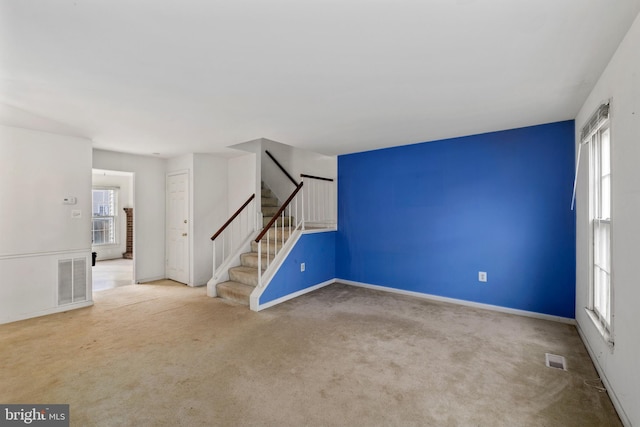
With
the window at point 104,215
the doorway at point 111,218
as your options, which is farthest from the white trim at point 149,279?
the window at point 104,215

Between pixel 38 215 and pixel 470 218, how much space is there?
222 inches

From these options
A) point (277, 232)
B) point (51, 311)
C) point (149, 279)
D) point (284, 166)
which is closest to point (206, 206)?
point (277, 232)

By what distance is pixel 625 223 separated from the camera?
69.9 inches

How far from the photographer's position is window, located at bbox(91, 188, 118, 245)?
25.1 ft

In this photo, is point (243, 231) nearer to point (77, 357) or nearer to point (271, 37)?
point (77, 357)

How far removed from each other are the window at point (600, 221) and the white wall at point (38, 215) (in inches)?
226

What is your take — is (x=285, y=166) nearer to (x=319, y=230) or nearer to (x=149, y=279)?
(x=319, y=230)

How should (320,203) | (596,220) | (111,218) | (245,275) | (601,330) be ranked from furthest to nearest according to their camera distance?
(111,218), (320,203), (245,275), (596,220), (601,330)

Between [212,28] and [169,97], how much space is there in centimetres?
122

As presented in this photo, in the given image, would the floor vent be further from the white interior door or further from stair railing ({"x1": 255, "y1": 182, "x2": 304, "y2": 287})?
the white interior door

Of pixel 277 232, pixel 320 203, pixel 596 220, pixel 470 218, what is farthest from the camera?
pixel 320 203

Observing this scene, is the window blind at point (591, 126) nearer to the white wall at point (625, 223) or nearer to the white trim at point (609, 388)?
the white wall at point (625, 223)

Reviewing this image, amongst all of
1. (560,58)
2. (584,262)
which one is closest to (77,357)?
(560,58)

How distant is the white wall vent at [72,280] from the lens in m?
3.72
